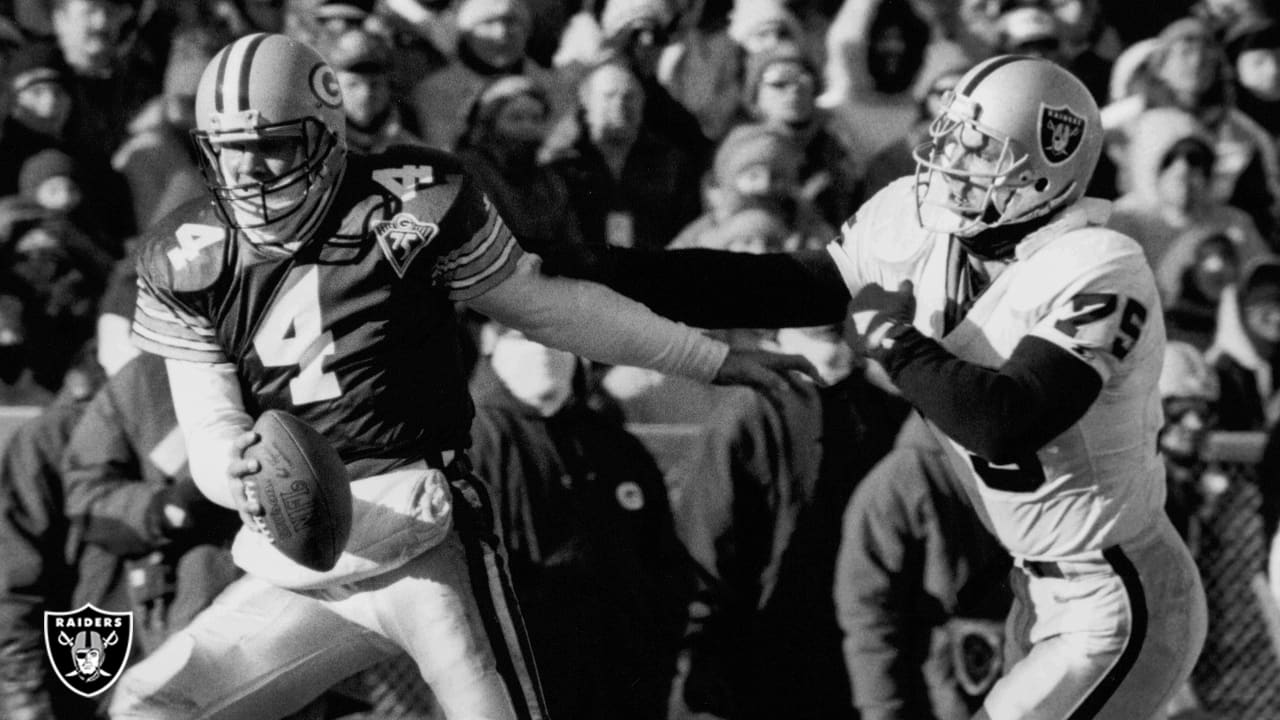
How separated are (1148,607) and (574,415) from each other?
5.79ft

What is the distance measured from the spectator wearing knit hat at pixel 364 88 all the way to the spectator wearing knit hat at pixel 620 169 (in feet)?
1.47

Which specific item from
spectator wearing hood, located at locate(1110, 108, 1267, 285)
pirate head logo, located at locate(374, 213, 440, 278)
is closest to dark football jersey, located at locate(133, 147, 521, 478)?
pirate head logo, located at locate(374, 213, 440, 278)

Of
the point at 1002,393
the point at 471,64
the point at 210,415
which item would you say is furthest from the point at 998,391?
the point at 471,64

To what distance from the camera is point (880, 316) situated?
343 centimetres

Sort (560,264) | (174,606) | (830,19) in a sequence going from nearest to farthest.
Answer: (560,264) → (174,606) → (830,19)

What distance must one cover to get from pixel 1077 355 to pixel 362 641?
138cm

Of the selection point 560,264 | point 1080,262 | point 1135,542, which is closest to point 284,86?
point 560,264

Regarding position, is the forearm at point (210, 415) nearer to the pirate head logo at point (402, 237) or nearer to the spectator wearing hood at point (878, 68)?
the pirate head logo at point (402, 237)

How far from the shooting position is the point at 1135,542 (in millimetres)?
3480

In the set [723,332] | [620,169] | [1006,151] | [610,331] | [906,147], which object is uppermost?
[1006,151]

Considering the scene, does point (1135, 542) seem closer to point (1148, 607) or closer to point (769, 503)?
point (1148, 607)

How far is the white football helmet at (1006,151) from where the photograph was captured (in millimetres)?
3498

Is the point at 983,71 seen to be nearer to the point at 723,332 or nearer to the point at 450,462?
the point at 450,462

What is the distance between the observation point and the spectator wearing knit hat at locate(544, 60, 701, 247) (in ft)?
17.4
